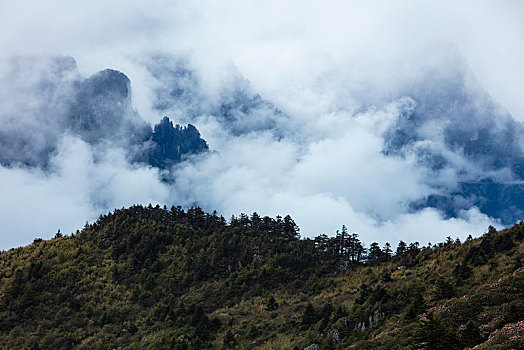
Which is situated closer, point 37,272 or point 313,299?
point 313,299

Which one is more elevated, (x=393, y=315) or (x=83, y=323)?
(x=83, y=323)

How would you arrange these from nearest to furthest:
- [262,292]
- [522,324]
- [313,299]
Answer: [522,324] < [313,299] < [262,292]

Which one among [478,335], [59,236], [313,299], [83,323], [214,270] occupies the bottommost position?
[478,335]

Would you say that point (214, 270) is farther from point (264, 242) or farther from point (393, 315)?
point (393, 315)

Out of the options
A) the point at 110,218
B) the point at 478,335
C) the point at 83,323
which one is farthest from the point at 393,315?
the point at 110,218

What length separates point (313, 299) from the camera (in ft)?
237

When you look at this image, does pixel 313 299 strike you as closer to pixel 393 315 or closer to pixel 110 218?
pixel 393 315

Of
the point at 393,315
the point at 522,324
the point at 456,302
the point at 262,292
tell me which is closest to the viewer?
the point at 522,324

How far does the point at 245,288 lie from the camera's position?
8169cm

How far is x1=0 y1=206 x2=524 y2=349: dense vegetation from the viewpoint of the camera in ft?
138

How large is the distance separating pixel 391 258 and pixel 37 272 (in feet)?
249

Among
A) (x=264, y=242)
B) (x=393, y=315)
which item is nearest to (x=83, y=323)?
(x=264, y=242)

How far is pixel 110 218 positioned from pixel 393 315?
86.0 metres

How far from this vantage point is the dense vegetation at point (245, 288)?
4219 cm
